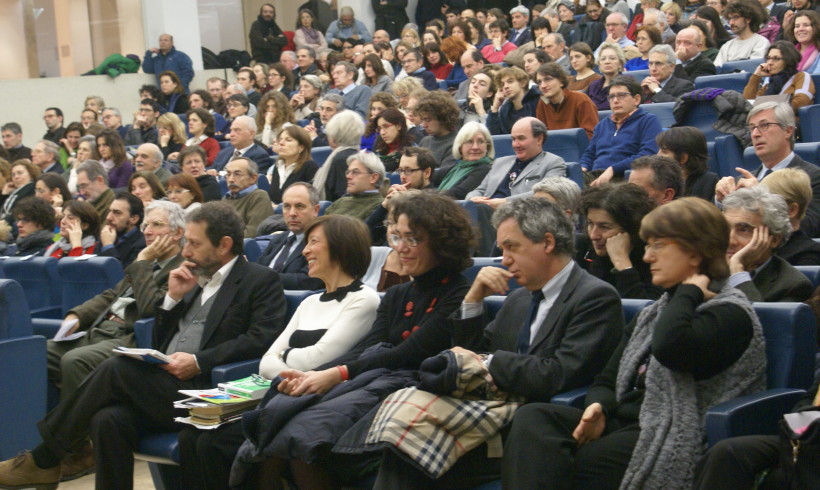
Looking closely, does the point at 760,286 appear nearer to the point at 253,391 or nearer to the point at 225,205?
the point at 253,391

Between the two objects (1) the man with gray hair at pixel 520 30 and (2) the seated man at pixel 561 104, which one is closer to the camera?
(2) the seated man at pixel 561 104

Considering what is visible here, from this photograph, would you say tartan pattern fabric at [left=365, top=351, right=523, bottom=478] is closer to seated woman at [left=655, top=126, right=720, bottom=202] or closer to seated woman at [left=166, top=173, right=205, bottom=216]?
seated woman at [left=655, top=126, right=720, bottom=202]

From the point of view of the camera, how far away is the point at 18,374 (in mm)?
4359

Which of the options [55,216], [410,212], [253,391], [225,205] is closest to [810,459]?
[410,212]

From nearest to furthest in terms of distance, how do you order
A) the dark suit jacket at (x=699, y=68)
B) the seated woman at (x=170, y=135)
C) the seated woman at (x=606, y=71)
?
the seated woman at (x=606, y=71) < the dark suit jacket at (x=699, y=68) < the seated woman at (x=170, y=135)

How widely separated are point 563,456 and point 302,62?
9312 millimetres

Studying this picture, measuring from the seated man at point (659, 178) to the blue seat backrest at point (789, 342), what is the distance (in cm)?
122

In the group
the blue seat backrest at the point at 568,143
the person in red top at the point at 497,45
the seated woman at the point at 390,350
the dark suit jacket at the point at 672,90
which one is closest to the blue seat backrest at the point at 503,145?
the blue seat backrest at the point at 568,143

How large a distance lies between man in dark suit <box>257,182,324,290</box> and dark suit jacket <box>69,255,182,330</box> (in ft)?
1.85

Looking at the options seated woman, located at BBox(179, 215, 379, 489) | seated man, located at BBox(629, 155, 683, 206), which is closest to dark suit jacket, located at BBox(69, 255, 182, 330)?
seated woman, located at BBox(179, 215, 379, 489)

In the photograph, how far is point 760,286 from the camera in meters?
3.14

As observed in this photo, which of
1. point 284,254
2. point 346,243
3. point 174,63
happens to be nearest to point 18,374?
point 284,254

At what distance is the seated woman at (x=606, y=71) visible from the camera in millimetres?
7211

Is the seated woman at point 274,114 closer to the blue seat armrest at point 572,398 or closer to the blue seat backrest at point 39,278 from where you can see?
the blue seat backrest at point 39,278
